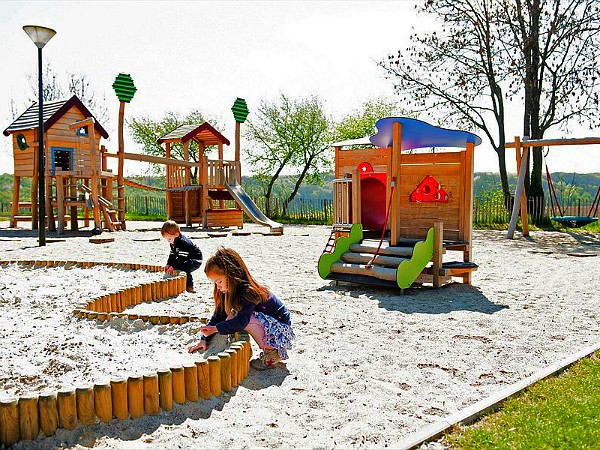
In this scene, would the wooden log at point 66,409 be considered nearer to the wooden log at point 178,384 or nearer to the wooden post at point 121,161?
the wooden log at point 178,384

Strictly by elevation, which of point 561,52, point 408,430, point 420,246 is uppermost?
point 561,52

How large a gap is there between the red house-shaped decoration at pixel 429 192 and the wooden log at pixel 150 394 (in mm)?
6105

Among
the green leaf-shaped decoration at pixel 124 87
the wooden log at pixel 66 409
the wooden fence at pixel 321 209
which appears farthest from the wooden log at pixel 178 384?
the wooden fence at pixel 321 209

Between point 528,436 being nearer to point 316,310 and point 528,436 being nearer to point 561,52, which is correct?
point 316,310

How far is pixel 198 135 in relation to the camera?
23.6 meters

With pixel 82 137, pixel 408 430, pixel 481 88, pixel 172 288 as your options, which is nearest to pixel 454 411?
pixel 408 430

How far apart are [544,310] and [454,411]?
3559 mm

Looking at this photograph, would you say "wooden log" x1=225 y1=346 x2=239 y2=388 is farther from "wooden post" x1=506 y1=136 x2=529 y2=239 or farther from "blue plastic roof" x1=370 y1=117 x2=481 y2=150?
"wooden post" x1=506 y1=136 x2=529 y2=239

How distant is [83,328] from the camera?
17.4ft

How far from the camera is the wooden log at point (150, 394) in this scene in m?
3.43

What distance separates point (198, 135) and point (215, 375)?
20631 mm

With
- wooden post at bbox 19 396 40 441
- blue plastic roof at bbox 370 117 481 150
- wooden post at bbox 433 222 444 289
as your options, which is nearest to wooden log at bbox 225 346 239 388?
wooden post at bbox 19 396 40 441

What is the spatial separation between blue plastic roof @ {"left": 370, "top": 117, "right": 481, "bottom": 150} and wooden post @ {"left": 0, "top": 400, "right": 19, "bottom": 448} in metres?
6.32

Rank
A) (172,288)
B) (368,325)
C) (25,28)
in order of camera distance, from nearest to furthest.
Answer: (368,325) → (172,288) → (25,28)
